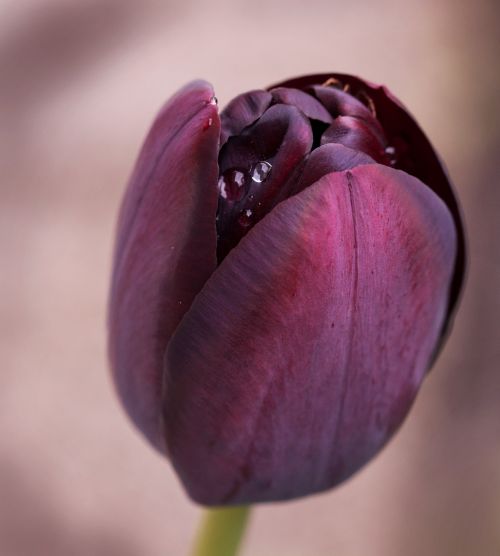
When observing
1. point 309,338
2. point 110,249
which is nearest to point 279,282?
point 309,338

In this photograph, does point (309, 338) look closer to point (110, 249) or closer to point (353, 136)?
point (353, 136)

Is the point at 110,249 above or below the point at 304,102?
below

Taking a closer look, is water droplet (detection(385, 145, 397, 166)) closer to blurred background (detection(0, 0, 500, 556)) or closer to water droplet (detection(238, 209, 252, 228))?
water droplet (detection(238, 209, 252, 228))

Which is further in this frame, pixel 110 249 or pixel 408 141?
pixel 110 249

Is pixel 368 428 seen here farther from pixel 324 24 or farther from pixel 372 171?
pixel 324 24

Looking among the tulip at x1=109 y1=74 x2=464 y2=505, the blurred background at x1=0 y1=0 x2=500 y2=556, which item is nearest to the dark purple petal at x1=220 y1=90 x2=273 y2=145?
the tulip at x1=109 y1=74 x2=464 y2=505

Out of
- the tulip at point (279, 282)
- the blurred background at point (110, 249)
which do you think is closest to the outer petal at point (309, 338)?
the tulip at point (279, 282)

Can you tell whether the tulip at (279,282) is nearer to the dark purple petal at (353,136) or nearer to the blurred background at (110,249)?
the dark purple petal at (353,136)
